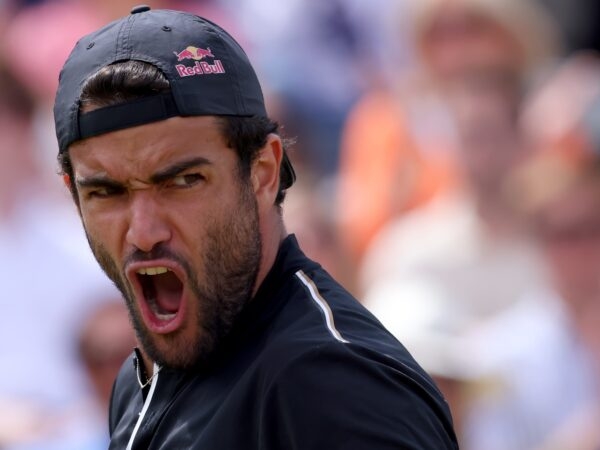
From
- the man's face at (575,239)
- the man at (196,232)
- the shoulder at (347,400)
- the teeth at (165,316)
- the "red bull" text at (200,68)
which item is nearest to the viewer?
the shoulder at (347,400)

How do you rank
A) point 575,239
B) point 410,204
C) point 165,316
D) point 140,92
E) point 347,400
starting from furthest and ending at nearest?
point 410,204, point 575,239, point 165,316, point 140,92, point 347,400

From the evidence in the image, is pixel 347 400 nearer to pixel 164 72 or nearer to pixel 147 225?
pixel 147 225

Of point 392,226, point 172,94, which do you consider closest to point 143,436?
point 172,94

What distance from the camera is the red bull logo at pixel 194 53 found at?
2270mm

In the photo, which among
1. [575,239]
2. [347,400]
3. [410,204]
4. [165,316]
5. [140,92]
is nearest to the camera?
[347,400]

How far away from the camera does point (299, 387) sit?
2.02m

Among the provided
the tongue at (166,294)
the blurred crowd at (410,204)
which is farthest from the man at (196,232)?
the blurred crowd at (410,204)

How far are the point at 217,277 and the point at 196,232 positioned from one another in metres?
0.11

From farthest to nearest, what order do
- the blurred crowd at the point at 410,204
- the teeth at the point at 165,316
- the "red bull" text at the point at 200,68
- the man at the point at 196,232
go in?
the blurred crowd at the point at 410,204, the teeth at the point at 165,316, the "red bull" text at the point at 200,68, the man at the point at 196,232

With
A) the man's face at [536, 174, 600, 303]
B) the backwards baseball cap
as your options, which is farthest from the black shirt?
the man's face at [536, 174, 600, 303]

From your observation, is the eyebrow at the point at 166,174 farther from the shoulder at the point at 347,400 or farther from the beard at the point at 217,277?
the shoulder at the point at 347,400

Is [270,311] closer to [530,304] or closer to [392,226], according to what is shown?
[530,304]

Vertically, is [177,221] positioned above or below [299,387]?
above

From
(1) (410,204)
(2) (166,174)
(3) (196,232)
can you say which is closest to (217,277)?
(3) (196,232)
